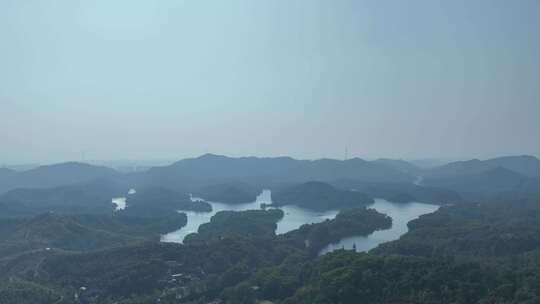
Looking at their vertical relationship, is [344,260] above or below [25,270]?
above

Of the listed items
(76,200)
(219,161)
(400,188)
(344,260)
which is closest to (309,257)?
(344,260)

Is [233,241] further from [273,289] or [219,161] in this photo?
[219,161]

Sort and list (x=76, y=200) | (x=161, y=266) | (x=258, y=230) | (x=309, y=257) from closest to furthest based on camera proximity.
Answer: (x=161, y=266) → (x=309, y=257) → (x=258, y=230) → (x=76, y=200)

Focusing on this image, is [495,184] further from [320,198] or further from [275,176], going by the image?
[275,176]

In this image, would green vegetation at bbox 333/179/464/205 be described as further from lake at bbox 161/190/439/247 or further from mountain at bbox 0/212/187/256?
mountain at bbox 0/212/187/256

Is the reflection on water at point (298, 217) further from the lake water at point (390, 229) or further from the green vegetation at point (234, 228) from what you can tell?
the lake water at point (390, 229)

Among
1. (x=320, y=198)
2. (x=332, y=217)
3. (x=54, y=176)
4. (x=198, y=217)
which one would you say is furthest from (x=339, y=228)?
(x=54, y=176)

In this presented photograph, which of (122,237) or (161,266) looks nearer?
(161,266)
